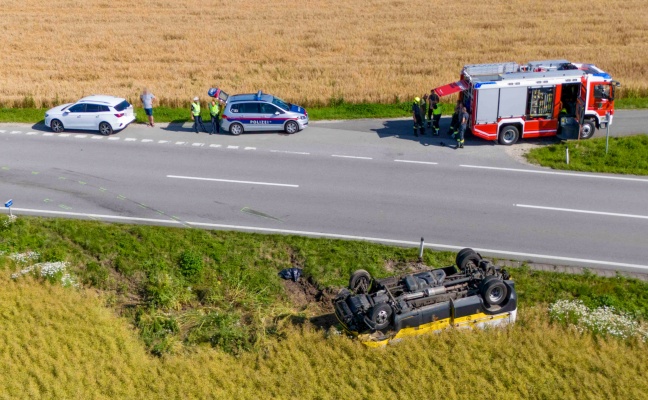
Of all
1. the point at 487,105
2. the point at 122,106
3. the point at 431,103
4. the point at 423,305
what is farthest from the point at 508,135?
the point at 122,106

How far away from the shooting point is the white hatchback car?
26.9m

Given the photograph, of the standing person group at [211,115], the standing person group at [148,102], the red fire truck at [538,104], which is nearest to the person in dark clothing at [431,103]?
the red fire truck at [538,104]

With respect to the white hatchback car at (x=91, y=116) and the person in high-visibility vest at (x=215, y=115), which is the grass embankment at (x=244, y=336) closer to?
the white hatchback car at (x=91, y=116)

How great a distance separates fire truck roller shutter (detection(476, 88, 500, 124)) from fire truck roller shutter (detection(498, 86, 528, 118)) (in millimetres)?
194

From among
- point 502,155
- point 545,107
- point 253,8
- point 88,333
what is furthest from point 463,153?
point 253,8

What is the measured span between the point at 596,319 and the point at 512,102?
1086 cm

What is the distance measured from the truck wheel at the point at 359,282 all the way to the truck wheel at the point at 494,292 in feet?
8.31

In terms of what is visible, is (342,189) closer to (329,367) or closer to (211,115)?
(211,115)

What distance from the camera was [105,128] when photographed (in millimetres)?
27031

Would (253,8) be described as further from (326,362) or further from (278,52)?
(326,362)

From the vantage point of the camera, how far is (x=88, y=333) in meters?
16.3

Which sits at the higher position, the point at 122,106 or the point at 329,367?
the point at 122,106

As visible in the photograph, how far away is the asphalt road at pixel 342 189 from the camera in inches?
784

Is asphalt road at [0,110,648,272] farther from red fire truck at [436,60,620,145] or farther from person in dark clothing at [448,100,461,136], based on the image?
red fire truck at [436,60,620,145]
